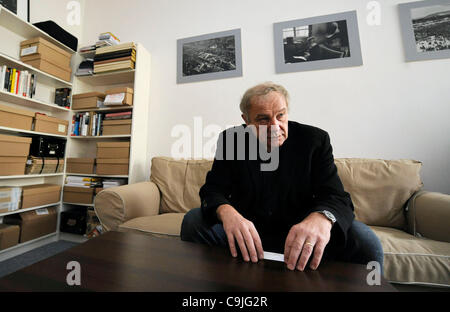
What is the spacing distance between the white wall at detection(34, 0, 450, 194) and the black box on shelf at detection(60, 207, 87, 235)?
3.09 feet

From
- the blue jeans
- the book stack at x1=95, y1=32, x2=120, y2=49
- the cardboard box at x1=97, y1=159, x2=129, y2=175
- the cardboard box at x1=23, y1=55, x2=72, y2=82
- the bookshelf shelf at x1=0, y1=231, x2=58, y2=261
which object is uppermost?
the book stack at x1=95, y1=32, x2=120, y2=49

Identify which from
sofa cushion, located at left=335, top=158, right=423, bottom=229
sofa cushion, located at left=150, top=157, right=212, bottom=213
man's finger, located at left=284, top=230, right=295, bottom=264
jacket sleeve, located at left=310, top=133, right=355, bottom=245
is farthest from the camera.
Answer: sofa cushion, located at left=150, top=157, right=212, bottom=213

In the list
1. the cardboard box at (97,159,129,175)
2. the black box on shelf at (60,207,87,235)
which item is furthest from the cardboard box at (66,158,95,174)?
the black box on shelf at (60,207,87,235)

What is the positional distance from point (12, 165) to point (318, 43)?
9.42 ft

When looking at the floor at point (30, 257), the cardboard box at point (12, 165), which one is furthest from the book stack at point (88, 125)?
the floor at point (30, 257)

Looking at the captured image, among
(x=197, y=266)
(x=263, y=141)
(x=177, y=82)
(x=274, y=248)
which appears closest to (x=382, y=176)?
(x=263, y=141)

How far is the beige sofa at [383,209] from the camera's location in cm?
85

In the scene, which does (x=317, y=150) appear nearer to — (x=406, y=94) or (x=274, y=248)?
(x=274, y=248)

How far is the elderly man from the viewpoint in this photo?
0.61m

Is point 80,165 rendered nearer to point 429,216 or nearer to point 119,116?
point 119,116

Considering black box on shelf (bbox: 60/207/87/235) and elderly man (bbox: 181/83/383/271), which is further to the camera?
black box on shelf (bbox: 60/207/87/235)

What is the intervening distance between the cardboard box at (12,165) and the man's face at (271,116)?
2.02 meters

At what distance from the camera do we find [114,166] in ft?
6.17

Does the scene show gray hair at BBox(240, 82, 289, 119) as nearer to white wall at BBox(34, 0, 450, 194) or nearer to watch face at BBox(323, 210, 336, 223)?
watch face at BBox(323, 210, 336, 223)
